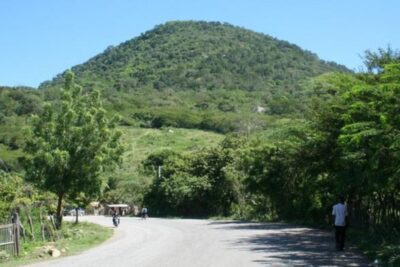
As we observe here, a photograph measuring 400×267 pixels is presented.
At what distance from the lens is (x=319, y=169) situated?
95.6ft

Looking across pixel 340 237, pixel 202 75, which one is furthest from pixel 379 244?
pixel 202 75

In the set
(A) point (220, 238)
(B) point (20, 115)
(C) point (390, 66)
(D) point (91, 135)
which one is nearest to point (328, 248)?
(A) point (220, 238)

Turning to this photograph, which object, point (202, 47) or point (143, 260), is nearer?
point (143, 260)

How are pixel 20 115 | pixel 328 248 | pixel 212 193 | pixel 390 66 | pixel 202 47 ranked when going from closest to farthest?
pixel 390 66, pixel 328 248, pixel 212 193, pixel 20 115, pixel 202 47

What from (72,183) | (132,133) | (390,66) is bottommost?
(72,183)

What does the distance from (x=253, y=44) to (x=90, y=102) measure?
164 m

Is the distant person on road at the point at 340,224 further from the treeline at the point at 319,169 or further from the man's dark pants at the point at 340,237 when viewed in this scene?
the treeline at the point at 319,169

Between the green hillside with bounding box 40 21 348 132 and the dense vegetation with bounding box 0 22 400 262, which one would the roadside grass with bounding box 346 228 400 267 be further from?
the green hillside with bounding box 40 21 348 132

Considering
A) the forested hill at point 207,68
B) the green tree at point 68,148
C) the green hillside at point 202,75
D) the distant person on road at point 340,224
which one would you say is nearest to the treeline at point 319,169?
the distant person on road at point 340,224

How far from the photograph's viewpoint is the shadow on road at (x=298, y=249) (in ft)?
57.1

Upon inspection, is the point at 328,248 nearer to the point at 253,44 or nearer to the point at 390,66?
the point at 390,66

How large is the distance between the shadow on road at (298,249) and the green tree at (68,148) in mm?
11992

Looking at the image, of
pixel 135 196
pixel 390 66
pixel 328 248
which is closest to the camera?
pixel 390 66

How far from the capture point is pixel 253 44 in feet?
647
